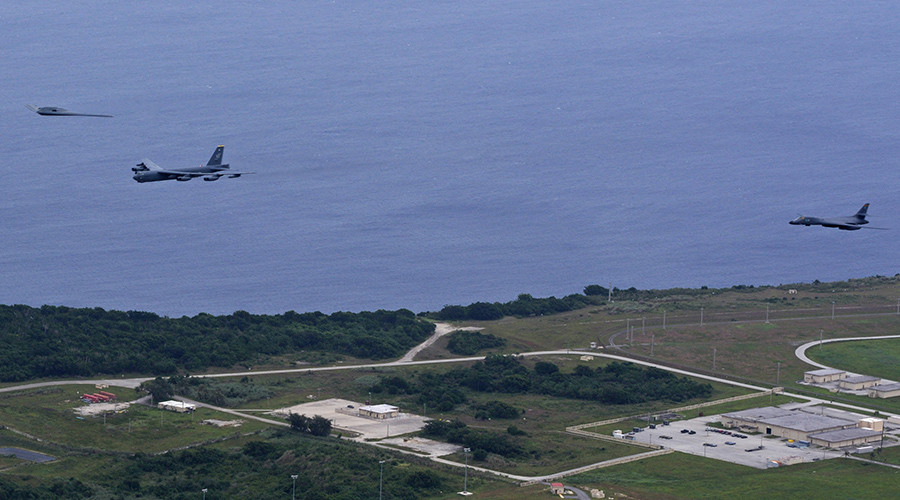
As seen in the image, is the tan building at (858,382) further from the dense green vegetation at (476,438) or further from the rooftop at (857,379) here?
the dense green vegetation at (476,438)

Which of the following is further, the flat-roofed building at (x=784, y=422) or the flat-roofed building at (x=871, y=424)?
the flat-roofed building at (x=871, y=424)

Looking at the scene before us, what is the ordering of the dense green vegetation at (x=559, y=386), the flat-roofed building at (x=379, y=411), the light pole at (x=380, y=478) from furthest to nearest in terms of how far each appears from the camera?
the dense green vegetation at (x=559, y=386) < the flat-roofed building at (x=379, y=411) < the light pole at (x=380, y=478)

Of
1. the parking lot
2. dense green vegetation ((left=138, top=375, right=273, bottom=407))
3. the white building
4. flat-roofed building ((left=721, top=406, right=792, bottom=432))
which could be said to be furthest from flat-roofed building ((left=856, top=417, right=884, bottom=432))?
the white building

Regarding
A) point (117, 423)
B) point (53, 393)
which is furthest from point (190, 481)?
point (53, 393)

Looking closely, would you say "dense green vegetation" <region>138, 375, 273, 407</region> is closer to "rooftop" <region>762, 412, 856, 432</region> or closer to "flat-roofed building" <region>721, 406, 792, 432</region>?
"flat-roofed building" <region>721, 406, 792, 432</region>

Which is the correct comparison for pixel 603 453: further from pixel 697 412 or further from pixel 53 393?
pixel 53 393

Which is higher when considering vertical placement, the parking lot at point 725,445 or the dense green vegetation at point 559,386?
the dense green vegetation at point 559,386

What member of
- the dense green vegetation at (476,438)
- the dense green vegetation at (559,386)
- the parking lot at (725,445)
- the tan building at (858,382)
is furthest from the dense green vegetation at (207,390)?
the tan building at (858,382)

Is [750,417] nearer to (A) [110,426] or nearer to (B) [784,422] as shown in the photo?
(B) [784,422]
